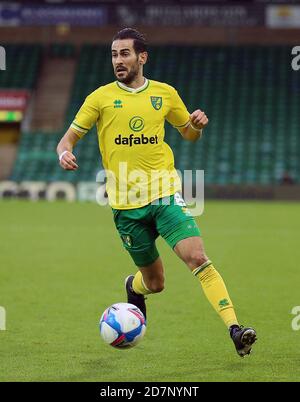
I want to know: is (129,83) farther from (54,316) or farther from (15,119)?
(15,119)

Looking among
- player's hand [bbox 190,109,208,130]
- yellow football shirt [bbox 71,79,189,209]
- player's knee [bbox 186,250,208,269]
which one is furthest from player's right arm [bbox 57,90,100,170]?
player's knee [bbox 186,250,208,269]

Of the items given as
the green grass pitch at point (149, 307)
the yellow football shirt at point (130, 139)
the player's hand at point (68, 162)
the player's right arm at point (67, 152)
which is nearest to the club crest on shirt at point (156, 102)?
the yellow football shirt at point (130, 139)

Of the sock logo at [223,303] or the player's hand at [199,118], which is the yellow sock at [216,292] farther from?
the player's hand at [199,118]

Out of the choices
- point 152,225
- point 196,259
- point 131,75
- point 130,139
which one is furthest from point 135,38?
point 196,259

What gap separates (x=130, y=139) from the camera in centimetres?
748

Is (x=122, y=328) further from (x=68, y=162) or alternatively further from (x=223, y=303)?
(x=68, y=162)

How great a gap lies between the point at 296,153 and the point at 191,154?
3.57 meters

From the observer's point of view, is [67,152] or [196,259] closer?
[196,259]

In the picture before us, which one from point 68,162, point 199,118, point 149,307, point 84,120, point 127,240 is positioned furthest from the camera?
point 149,307

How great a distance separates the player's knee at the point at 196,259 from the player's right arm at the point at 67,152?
1.09 m

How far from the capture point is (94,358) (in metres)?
7.27

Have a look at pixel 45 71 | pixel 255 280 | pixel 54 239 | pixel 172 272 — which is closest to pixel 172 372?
pixel 255 280

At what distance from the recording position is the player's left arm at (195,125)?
7.58 meters

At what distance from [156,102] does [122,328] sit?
6.01 feet
